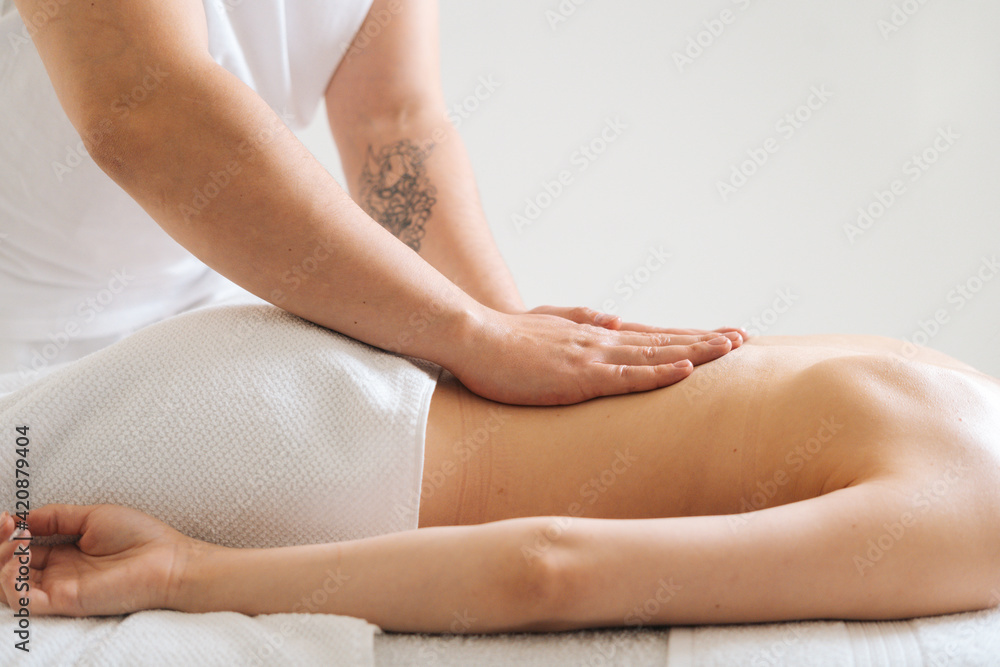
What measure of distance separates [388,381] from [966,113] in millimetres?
2008

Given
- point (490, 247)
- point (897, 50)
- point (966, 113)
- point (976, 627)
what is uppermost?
point (897, 50)

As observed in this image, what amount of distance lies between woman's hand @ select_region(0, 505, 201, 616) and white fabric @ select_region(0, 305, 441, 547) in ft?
0.11

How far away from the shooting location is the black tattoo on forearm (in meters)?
1.44

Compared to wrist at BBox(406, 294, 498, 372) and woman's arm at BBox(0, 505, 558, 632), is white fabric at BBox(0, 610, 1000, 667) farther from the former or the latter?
wrist at BBox(406, 294, 498, 372)

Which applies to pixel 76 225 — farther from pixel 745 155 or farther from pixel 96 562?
pixel 745 155

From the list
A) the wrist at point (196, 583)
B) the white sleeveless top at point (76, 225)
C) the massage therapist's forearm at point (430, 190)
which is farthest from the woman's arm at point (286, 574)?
the massage therapist's forearm at point (430, 190)

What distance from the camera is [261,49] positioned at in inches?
51.5

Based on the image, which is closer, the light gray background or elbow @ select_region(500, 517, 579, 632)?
elbow @ select_region(500, 517, 579, 632)

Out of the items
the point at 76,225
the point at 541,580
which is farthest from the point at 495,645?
the point at 76,225

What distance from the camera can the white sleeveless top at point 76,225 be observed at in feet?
3.67

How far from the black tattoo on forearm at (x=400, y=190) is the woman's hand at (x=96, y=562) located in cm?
78

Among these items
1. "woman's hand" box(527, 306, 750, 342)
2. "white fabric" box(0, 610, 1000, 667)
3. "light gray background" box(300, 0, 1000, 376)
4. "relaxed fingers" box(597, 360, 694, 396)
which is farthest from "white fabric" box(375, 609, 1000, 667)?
"light gray background" box(300, 0, 1000, 376)

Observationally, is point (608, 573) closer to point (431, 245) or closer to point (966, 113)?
point (431, 245)

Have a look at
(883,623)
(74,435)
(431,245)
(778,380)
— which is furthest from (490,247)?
(883,623)
